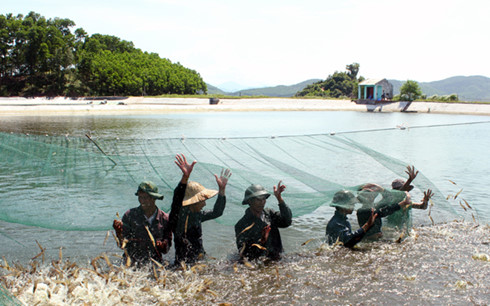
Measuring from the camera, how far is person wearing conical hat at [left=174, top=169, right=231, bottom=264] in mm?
4824

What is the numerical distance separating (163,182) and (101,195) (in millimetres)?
898

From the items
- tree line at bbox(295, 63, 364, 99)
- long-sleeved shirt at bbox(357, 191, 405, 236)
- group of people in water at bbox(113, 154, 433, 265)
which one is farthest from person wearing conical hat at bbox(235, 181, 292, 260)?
tree line at bbox(295, 63, 364, 99)

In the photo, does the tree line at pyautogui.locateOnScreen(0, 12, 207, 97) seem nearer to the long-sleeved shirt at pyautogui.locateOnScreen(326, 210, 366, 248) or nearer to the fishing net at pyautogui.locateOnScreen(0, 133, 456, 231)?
the fishing net at pyautogui.locateOnScreen(0, 133, 456, 231)

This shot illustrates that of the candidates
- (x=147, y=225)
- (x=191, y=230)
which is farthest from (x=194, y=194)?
(x=147, y=225)

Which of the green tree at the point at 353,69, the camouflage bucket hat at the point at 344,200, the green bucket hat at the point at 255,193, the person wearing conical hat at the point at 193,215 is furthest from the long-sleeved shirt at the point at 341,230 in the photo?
the green tree at the point at 353,69

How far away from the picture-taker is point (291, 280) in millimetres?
5219

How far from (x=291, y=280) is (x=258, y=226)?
31.2 inches

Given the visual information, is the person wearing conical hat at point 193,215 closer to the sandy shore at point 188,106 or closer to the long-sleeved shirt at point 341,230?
the long-sleeved shirt at point 341,230

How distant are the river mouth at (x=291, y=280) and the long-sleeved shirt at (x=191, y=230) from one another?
0.17m

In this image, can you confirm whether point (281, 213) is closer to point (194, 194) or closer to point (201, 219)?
point (201, 219)

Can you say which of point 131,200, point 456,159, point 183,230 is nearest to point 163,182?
point 131,200

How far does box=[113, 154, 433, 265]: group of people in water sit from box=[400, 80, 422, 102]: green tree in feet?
173

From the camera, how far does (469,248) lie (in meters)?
6.19

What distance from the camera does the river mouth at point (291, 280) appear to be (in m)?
4.58
